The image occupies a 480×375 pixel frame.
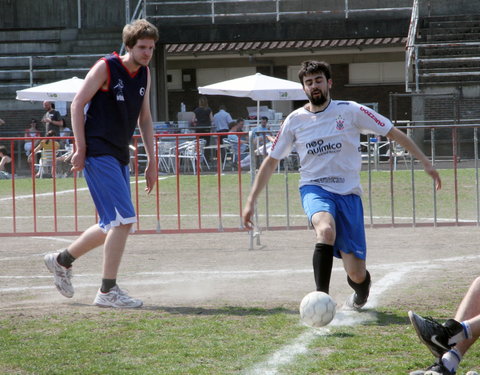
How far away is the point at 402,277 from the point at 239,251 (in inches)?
108

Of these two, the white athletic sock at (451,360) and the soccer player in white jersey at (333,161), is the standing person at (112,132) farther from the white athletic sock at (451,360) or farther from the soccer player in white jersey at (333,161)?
the white athletic sock at (451,360)

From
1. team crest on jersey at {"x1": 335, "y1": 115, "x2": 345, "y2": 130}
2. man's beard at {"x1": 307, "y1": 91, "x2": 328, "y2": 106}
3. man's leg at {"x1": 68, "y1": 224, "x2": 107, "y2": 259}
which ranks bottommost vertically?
man's leg at {"x1": 68, "y1": 224, "x2": 107, "y2": 259}

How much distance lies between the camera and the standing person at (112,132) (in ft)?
21.9

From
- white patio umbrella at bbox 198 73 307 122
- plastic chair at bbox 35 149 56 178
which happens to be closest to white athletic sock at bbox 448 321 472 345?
plastic chair at bbox 35 149 56 178

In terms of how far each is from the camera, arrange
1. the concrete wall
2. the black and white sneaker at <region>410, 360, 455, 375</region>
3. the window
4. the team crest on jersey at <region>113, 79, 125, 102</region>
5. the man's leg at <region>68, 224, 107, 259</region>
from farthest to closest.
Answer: the window < the concrete wall < the man's leg at <region>68, 224, 107, 259</region> < the team crest on jersey at <region>113, 79, 125, 102</region> < the black and white sneaker at <region>410, 360, 455, 375</region>

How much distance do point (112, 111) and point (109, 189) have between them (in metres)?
0.55

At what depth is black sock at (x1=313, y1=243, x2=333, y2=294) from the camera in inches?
241

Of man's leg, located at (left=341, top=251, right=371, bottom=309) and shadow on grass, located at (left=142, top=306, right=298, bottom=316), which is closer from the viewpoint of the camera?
man's leg, located at (left=341, top=251, right=371, bottom=309)

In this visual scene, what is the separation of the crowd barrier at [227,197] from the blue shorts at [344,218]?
13.5 ft

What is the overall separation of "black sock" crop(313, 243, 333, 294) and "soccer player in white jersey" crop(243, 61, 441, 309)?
183 millimetres

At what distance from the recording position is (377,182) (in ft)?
59.7

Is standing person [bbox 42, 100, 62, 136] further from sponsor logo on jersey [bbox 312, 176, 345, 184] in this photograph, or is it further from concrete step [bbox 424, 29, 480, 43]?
sponsor logo on jersey [bbox 312, 176, 345, 184]

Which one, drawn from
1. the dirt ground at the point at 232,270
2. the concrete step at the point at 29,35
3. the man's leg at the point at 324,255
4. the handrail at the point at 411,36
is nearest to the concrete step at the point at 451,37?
the handrail at the point at 411,36

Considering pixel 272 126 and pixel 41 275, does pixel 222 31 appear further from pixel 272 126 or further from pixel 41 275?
pixel 41 275
